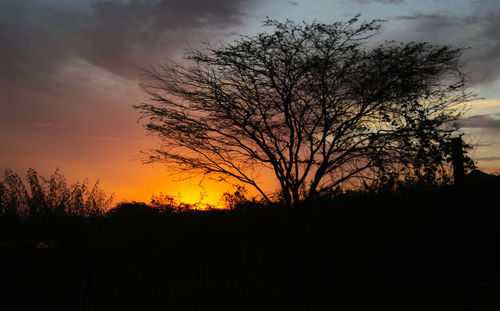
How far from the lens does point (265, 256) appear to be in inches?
557

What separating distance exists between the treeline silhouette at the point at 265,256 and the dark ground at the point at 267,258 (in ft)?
0.14

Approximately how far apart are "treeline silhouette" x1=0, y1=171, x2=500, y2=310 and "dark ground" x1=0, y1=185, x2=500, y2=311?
0.04m

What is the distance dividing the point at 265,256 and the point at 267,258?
0.12 metres

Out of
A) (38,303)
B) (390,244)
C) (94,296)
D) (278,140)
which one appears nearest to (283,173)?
(278,140)

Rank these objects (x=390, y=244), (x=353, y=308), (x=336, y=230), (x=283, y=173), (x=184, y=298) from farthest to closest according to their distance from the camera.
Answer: (x=336, y=230), (x=390, y=244), (x=283, y=173), (x=184, y=298), (x=353, y=308)

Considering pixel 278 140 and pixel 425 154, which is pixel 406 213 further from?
pixel 278 140

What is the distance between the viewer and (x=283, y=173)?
12.5 meters

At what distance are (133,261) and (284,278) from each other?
5727 millimetres

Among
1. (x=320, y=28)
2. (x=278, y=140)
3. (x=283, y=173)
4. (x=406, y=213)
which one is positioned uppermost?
(x=320, y=28)

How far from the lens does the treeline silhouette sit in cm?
1062

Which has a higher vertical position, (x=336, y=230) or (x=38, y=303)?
(x=336, y=230)

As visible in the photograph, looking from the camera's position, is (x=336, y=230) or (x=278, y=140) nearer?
(x=278, y=140)

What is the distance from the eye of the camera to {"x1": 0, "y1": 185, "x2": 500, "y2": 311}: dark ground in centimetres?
1059

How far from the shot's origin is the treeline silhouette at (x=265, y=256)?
1062cm
